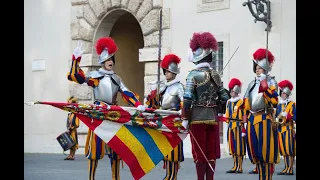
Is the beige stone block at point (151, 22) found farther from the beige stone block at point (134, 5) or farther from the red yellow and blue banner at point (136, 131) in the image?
the red yellow and blue banner at point (136, 131)

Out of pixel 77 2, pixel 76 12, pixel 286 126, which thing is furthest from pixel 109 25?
pixel 286 126

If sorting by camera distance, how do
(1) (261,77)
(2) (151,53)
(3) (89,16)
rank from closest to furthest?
(1) (261,77), (2) (151,53), (3) (89,16)

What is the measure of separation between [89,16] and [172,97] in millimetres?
10679

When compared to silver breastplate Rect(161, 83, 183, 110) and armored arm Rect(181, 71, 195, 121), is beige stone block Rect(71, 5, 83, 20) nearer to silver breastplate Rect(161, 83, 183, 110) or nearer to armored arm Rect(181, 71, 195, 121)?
silver breastplate Rect(161, 83, 183, 110)

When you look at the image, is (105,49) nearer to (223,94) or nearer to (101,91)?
(101,91)

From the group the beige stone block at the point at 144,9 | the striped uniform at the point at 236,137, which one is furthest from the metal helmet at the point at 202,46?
the beige stone block at the point at 144,9

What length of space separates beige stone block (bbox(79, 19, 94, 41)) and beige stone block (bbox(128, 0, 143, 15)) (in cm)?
160

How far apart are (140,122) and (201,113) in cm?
110

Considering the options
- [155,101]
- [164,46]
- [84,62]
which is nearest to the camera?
[155,101]

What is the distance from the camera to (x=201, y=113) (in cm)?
936

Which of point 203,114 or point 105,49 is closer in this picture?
point 203,114

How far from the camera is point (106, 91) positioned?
33.7 ft

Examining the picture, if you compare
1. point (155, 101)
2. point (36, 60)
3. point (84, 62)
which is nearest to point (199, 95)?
point (155, 101)

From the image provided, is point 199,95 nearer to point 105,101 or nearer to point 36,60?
point 105,101
